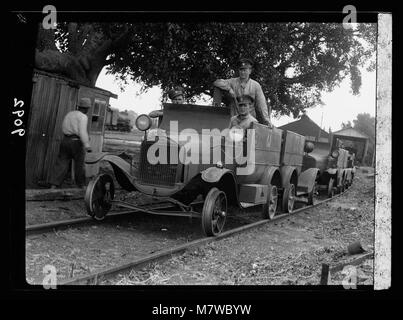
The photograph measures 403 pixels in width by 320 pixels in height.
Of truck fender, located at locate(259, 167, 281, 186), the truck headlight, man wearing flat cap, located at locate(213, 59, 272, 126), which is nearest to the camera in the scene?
the truck headlight

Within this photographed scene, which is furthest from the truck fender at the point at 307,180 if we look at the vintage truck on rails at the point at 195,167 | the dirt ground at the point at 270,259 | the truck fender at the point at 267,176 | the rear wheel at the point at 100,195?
the rear wheel at the point at 100,195

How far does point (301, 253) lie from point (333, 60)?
12.1 feet

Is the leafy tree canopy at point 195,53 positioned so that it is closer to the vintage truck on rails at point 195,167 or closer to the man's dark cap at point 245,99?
the man's dark cap at point 245,99

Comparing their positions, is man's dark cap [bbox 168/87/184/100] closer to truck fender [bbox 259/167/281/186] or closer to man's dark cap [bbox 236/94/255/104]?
man's dark cap [bbox 236/94/255/104]

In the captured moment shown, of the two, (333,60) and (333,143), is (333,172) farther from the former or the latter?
(333,60)

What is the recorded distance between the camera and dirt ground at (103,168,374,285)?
171 inches

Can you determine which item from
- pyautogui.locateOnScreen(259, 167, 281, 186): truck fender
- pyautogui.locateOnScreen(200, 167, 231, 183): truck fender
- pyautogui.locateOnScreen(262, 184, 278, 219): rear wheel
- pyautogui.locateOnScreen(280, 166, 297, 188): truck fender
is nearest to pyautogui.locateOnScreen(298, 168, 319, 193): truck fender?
pyautogui.locateOnScreen(280, 166, 297, 188): truck fender

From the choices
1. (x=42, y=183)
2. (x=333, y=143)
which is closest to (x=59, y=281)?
(x=42, y=183)

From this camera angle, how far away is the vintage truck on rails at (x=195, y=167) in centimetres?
625

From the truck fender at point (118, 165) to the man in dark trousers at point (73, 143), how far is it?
186cm

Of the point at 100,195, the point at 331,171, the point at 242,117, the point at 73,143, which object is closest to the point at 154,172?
the point at 100,195

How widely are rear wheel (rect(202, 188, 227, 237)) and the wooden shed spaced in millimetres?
4529

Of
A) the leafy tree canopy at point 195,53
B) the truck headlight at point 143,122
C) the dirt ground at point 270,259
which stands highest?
the leafy tree canopy at point 195,53

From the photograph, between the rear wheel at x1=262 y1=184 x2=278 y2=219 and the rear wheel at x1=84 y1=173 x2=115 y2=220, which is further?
the rear wheel at x1=262 y1=184 x2=278 y2=219
